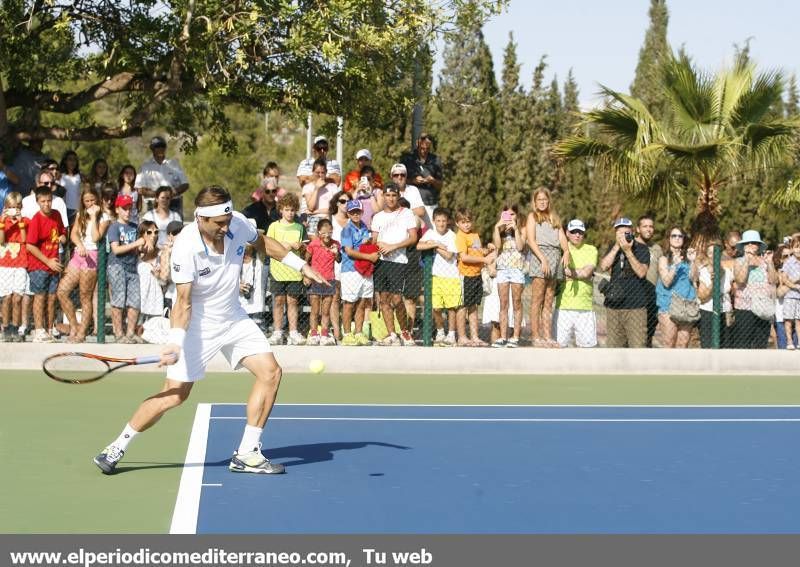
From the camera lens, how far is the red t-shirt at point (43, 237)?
50.4 ft

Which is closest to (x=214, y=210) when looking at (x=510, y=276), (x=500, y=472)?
(x=500, y=472)

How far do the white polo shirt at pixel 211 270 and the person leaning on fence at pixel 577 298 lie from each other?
7289mm

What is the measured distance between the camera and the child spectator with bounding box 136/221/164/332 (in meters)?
15.6

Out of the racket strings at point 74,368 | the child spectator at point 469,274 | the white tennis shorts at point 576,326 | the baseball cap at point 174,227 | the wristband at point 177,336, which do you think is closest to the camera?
the wristband at point 177,336

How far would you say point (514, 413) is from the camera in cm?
1272

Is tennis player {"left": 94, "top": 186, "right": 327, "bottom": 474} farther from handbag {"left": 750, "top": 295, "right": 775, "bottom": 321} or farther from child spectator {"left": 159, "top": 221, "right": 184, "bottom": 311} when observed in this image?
handbag {"left": 750, "top": 295, "right": 775, "bottom": 321}

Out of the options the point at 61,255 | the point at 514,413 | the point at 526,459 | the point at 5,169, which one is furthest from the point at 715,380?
the point at 5,169

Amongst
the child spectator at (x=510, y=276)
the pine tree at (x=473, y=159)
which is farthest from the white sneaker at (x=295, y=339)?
the pine tree at (x=473, y=159)

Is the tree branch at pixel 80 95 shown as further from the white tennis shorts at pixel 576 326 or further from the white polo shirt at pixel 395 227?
the white tennis shorts at pixel 576 326

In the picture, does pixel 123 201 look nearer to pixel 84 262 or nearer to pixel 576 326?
pixel 84 262
